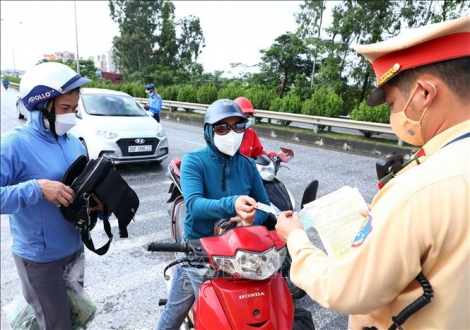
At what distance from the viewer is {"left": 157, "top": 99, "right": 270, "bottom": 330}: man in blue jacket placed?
1.98 m

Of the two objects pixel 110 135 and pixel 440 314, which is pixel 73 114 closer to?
pixel 440 314

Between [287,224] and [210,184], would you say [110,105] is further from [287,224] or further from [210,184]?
[287,224]

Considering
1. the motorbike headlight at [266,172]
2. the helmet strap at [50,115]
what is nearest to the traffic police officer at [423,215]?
the helmet strap at [50,115]

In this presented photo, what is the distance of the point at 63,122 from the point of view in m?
1.98

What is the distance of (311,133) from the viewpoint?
11.3m

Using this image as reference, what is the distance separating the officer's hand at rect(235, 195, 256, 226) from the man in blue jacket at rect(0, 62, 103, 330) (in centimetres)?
92

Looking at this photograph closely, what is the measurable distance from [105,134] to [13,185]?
545cm

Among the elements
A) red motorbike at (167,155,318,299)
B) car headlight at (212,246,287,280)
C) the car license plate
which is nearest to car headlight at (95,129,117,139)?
the car license plate

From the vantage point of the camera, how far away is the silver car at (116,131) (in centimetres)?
689

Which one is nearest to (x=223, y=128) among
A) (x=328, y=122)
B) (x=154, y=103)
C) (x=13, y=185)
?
(x=13, y=185)

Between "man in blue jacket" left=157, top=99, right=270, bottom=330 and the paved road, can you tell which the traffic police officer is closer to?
"man in blue jacket" left=157, top=99, right=270, bottom=330

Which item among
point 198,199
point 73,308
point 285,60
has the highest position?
point 285,60

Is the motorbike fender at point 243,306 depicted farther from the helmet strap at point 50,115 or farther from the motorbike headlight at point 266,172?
the motorbike headlight at point 266,172

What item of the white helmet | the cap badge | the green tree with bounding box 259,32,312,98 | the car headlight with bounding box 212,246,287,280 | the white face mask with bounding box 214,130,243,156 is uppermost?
the green tree with bounding box 259,32,312,98
